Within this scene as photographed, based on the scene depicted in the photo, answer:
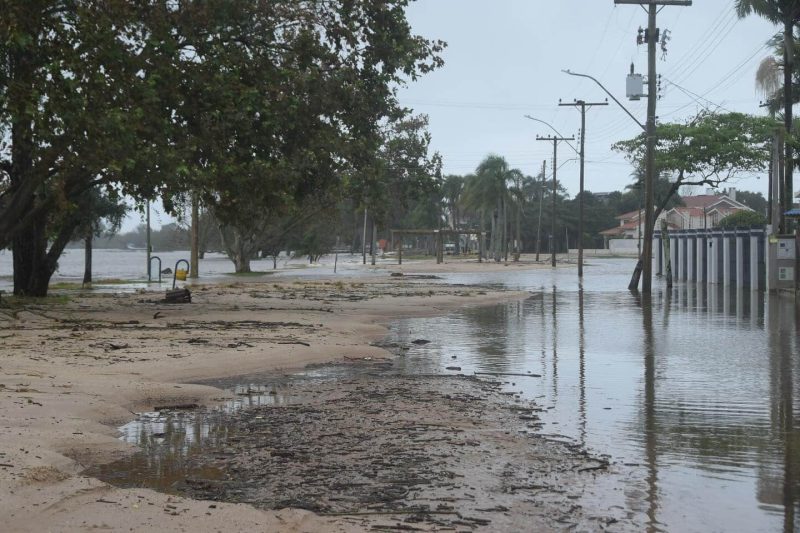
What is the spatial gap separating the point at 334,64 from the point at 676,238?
94.2ft

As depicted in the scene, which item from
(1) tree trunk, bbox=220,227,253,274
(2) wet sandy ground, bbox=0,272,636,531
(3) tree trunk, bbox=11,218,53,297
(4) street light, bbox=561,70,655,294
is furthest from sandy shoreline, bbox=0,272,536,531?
(1) tree trunk, bbox=220,227,253,274

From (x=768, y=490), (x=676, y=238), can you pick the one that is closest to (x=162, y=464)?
(x=768, y=490)

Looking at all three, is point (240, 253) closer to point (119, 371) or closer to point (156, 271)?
point (156, 271)

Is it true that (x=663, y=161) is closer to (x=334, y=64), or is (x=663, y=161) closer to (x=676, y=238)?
(x=676, y=238)

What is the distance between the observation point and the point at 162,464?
23.7 feet

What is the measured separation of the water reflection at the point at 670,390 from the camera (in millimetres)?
6488

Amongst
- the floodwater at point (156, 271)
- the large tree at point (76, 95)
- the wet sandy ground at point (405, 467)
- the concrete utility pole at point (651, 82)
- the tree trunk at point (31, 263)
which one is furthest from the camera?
the floodwater at point (156, 271)

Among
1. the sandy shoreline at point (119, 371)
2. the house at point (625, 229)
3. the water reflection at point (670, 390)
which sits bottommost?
the water reflection at point (670, 390)

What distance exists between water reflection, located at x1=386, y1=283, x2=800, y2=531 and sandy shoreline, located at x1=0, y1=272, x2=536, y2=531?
210cm

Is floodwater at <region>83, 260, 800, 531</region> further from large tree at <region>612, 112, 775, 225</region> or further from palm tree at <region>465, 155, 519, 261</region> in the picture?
palm tree at <region>465, 155, 519, 261</region>

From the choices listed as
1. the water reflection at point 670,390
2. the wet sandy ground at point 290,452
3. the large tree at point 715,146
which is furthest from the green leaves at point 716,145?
the wet sandy ground at point 290,452

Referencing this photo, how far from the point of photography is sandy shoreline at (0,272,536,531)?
575cm

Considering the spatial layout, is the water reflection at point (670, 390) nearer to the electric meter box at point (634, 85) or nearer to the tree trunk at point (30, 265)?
the electric meter box at point (634, 85)

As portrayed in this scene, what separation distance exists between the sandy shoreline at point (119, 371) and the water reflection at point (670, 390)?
2096mm
